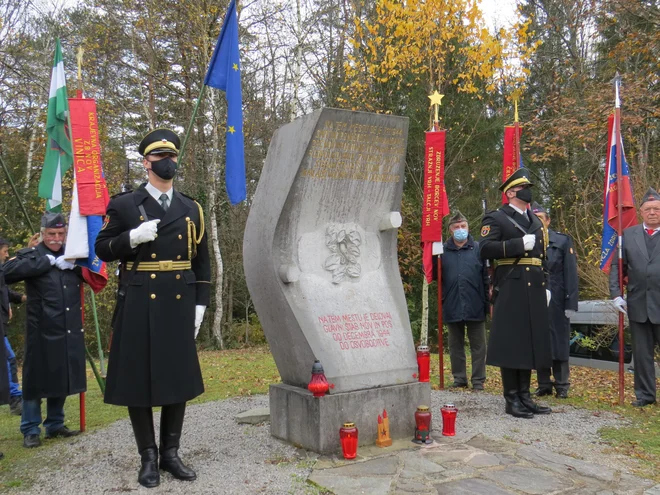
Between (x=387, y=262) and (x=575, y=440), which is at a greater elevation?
(x=387, y=262)

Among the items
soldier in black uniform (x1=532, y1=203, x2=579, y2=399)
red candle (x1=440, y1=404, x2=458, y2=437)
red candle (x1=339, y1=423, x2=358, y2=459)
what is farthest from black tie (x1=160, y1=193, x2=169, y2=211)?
soldier in black uniform (x1=532, y1=203, x2=579, y2=399)

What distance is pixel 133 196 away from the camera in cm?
386

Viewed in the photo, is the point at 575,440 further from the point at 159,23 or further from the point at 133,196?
the point at 159,23

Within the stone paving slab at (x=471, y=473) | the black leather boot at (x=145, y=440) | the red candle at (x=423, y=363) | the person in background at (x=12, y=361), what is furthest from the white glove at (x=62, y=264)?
the red candle at (x=423, y=363)

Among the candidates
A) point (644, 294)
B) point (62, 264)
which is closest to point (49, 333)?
point (62, 264)

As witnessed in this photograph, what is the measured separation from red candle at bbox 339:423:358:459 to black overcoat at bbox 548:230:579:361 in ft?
10.7

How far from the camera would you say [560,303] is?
6500mm

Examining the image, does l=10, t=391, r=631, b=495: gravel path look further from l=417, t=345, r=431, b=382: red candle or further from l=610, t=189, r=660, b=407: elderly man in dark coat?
l=610, t=189, r=660, b=407: elderly man in dark coat

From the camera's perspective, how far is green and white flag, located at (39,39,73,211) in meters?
5.61

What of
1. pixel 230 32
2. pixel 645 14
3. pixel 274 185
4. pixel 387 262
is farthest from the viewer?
pixel 645 14

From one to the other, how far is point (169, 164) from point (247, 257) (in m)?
1.21

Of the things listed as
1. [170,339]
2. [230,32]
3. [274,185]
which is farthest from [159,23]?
[170,339]

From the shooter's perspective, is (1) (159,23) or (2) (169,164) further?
(1) (159,23)

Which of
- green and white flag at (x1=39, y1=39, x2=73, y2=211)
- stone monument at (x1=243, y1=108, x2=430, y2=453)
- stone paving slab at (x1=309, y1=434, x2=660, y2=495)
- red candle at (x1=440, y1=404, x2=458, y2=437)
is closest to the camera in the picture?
stone paving slab at (x1=309, y1=434, x2=660, y2=495)
